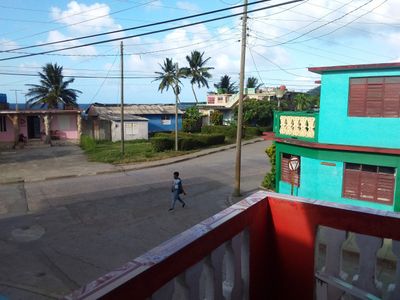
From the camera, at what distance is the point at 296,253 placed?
3764 millimetres

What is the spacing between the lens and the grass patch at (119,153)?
27562mm

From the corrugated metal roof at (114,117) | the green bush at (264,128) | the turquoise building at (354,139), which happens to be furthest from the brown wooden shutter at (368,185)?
the green bush at (264,128)

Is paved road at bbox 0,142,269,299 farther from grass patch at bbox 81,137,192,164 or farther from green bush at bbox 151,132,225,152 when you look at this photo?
green bush at bbox 151,132,225,152

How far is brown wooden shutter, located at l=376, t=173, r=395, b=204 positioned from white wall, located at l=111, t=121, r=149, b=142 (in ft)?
94.6

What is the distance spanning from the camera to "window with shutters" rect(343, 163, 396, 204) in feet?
40.4

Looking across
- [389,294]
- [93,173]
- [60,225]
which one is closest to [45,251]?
[60,225]

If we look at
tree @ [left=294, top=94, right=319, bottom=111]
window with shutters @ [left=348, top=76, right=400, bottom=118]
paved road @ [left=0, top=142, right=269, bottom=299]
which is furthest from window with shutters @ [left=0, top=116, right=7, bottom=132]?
window with shutters @ [left=348, top=76, right=400, bottom=118]

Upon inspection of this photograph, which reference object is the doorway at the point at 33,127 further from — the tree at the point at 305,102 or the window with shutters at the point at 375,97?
the window with shutters at the point at 375,97

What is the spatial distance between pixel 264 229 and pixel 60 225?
11.7 meters

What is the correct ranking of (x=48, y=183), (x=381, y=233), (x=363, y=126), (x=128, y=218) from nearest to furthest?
(x=381, y=233) < (x=363, y=126) < (x=128, y=218) < (x=48, y=183)

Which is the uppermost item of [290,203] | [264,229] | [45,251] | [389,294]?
[290,203]

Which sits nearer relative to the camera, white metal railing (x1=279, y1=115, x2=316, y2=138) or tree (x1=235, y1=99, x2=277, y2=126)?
white metal railing (x1=279, y1=115, x2=316, y2=138)

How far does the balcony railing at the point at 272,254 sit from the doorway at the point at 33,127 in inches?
Result: 1509

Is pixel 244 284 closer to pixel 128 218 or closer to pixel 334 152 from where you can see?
pixel 334 152
